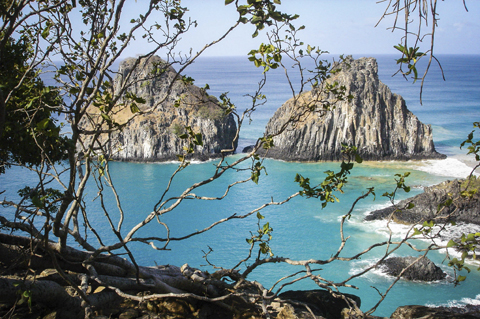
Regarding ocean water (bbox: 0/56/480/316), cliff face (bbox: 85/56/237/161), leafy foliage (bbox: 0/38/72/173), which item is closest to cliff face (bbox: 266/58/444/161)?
ocean water (bbox: 0/56/480/316)

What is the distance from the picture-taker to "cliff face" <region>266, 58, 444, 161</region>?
4362 centimetres

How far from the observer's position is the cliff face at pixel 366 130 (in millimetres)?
43625

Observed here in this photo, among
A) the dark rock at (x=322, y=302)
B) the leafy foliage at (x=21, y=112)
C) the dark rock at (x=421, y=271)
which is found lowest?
the dark rock at (x=421, y=271)

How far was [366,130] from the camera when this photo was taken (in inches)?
1734

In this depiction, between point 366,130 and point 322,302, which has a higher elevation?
point 366,130

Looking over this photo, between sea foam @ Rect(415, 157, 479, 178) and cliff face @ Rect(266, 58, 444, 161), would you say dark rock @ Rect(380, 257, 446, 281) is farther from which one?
cliff face @ Rect(266, 58, 444, 161)

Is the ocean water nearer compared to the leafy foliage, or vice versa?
the leafy foliage

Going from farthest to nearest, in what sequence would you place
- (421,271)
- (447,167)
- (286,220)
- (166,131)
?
1. (166,131)
2. (447,167)
3. (286,220)
4. (421,271)

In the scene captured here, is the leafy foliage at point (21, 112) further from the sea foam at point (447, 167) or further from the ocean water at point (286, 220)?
the sea foam at point (447, 167)

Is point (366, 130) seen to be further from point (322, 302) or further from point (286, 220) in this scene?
point (322, 302)

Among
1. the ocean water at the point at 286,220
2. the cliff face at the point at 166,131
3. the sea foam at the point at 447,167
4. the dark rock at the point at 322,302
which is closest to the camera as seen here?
the dark rock at the point at 322,302

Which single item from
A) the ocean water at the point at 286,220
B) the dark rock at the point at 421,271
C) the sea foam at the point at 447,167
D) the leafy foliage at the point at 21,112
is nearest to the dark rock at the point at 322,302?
the leafy foliage at the point at 21,112

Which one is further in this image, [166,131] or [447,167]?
[166,131]

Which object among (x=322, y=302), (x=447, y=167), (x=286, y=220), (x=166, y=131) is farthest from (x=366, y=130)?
(x=322, y=302)
